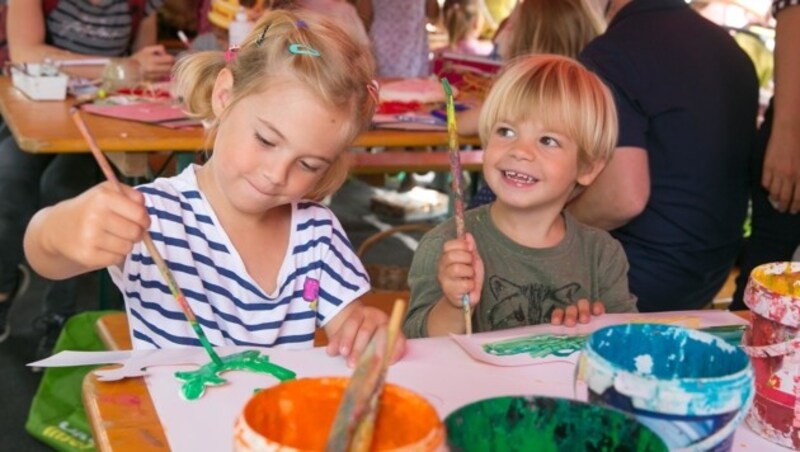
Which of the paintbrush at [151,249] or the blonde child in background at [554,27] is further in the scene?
the blonde child in background at [554,27]

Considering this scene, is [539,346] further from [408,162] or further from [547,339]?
[408,162]

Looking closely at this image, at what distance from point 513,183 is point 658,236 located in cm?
Answer: 60

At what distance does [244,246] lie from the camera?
56.7 inches

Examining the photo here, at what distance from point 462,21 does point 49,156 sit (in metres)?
2.98

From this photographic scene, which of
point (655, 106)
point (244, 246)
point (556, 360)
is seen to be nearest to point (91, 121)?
point (244, 246)

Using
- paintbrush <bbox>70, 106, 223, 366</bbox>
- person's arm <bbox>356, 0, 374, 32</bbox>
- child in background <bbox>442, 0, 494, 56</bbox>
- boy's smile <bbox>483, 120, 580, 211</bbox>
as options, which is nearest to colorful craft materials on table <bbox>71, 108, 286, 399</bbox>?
paintbrush <bbox>70, 106, 223, 366</bbox>

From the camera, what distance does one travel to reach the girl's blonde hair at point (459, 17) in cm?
551

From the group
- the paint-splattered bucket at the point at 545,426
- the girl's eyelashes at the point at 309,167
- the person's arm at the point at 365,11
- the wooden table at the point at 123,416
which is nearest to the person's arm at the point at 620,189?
the girl's eyelashes at the point at 309,167

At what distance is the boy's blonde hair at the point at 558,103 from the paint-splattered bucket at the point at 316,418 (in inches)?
39.3

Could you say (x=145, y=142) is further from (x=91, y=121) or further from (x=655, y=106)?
(x=655, y=106)

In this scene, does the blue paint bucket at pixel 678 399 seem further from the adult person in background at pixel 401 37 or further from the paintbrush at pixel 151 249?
the adult person in background at pixel 401 37

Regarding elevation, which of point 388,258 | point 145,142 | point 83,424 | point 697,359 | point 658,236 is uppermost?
point 697,359

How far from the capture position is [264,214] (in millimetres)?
1469

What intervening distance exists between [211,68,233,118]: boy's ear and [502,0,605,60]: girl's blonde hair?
123cm
